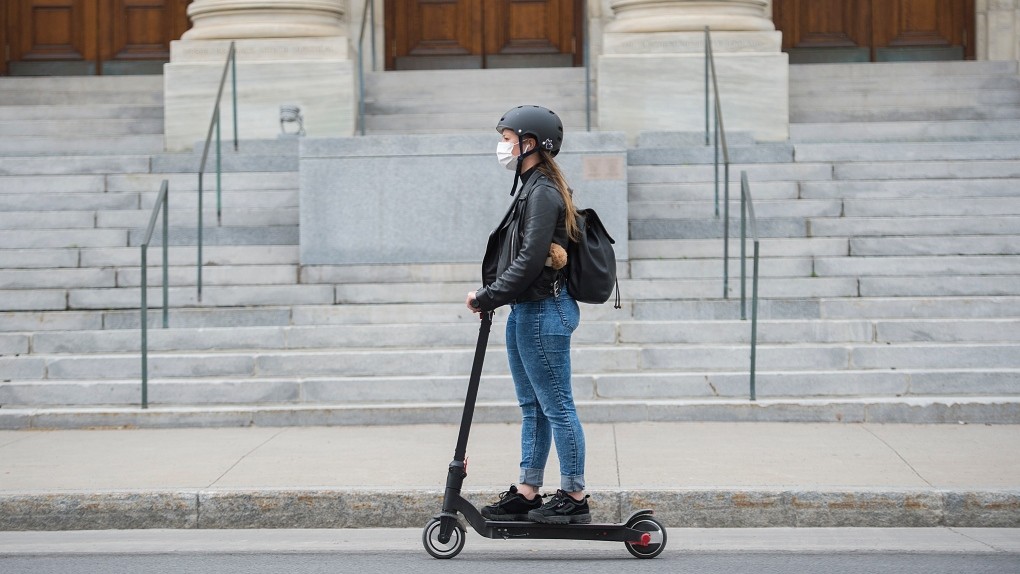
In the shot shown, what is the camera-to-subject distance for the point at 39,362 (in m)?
10.2

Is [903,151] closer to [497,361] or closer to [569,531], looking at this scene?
[497,361]

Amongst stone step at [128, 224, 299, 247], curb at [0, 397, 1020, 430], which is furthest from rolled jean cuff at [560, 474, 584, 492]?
stone step at [128, 224, 299, 247]

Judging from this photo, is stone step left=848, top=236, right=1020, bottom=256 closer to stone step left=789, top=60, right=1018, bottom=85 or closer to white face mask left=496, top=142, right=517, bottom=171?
stone step left=789, top=60, right=1018, bottom=85

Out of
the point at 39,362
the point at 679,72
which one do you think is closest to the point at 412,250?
the point at 39,362

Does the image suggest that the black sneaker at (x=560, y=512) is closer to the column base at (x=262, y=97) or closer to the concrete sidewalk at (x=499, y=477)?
the concrete sidewalk at (x=499, y=477)

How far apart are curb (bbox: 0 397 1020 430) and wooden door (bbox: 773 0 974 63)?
8.73m

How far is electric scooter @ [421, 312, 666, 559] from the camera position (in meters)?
6.09

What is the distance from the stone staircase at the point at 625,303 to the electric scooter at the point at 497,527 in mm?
3180

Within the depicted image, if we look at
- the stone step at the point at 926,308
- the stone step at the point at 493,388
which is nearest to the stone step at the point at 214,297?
the stone step at the point at 493,388

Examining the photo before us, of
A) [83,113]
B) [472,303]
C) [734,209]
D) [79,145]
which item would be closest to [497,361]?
[734,209]

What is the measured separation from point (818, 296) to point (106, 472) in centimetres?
577

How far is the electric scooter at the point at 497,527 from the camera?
6090 millimetres

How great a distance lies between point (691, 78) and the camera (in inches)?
570

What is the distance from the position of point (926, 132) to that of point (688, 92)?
95.0 inches
